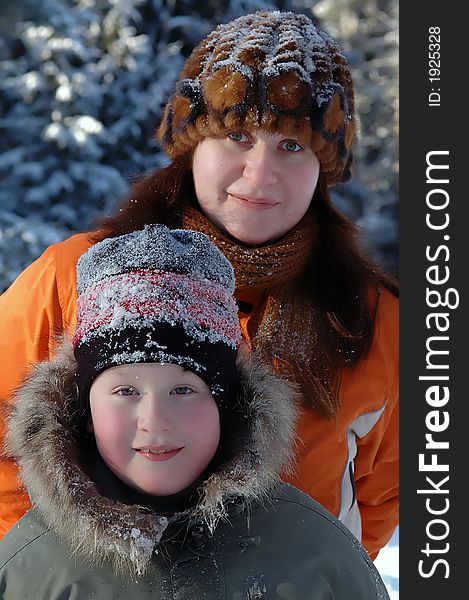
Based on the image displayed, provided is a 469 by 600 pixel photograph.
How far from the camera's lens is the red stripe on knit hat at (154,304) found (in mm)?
1609

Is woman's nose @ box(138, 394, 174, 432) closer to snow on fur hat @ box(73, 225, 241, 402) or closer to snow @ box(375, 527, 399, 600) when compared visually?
snow on fur hat @ box(73, 225, 241, 402)

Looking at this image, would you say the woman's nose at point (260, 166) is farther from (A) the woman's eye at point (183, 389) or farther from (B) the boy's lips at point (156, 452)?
(B) the boy's lips at point (156, 452)

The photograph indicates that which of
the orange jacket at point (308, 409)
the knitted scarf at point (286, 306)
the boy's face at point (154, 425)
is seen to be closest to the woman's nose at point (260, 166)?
the knitted scarf at point (286, 306)

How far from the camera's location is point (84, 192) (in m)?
8.95

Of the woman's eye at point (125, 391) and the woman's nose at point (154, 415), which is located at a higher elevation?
the woman's eye at point (125, 391)

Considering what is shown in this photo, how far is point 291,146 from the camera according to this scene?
210 cm

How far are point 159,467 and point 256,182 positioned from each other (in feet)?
2.53

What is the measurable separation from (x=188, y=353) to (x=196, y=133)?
2.53 ft

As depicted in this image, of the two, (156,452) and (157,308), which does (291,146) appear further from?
(156,452)

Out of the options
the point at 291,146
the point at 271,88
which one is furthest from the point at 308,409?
the point at 271,88

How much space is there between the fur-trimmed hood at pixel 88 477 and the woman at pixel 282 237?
0.39 meters

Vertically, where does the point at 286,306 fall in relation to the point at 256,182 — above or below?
below

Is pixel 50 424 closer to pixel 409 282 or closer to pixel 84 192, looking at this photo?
pixel 409 282

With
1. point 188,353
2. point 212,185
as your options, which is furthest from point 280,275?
point 188,353
